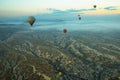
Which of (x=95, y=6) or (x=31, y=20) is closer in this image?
(x=31, y=20)
